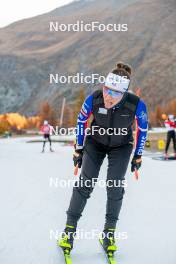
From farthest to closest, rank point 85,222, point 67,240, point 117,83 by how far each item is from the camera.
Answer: point 85,222 < point 67,240 < point 117,83

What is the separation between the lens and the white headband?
4430 millimetres

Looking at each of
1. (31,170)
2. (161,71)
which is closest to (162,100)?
(161,71)

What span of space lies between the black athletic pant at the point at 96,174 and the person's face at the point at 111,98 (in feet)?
1.38

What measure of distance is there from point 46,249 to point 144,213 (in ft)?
7.65

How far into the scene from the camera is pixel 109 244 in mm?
4594

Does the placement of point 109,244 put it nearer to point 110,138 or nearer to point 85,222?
point 110,138

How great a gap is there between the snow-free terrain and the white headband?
165cm

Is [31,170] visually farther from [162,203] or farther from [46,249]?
[46,249]

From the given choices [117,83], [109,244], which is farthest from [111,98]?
[109,244]

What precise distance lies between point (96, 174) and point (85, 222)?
1.58 metres

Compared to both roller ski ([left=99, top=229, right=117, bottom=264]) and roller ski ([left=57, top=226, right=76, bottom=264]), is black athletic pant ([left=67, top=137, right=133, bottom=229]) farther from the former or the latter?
roller ski ([left=99, top=229, right=117, bottom=264])

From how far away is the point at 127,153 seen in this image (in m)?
4.62

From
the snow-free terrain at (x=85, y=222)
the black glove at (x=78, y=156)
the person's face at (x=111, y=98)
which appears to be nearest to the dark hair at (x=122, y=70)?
the person's face at (x=111, y=98)

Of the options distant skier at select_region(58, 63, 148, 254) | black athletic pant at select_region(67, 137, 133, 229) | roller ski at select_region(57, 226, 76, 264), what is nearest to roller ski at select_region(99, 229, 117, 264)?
distant skier at select_region(58, 63, 148, 254)
